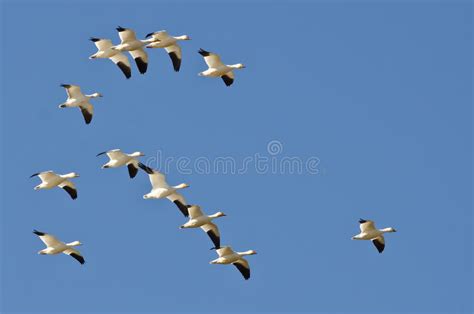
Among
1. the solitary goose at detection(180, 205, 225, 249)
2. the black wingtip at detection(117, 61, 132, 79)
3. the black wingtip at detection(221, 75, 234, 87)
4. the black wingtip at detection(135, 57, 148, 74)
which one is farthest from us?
the black wingtip at detection(117, 61, 132, 79)

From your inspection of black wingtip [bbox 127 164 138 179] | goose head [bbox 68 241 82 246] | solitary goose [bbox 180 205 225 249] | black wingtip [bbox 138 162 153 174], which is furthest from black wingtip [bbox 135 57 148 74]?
goose head [bbox 68 241 82 246]

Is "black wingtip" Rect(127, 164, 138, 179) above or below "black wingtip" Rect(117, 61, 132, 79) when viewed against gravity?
below

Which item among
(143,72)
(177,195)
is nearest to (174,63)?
(143,72)

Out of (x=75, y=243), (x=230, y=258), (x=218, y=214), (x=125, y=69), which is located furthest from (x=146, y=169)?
(x=125, y=69)

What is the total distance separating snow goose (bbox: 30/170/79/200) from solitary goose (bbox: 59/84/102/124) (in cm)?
139

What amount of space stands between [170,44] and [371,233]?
620cm

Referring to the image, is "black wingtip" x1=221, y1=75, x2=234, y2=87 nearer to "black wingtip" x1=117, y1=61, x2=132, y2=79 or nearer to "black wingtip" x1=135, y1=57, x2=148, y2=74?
"black wingtip" x1=135, y1=57, x2=148, y2=74

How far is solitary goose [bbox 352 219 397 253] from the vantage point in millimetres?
33719

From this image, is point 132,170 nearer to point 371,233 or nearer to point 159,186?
point 159,186

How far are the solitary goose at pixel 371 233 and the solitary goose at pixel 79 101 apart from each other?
6.67 meters

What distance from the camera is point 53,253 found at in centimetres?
3344

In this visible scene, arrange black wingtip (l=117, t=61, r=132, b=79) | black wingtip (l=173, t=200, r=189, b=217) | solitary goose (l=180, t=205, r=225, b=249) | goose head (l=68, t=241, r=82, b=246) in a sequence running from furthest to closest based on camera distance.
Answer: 1. black wingtip (l=117, t=61, r=132, b=79)
2. goose head (l=68, t=241, r=82, b=246)
3. black wingtip (l=173, t=200, r=189, b=217)
4. solitary goose (l=180, t=205, r=225, b=249)

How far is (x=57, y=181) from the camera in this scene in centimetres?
3409

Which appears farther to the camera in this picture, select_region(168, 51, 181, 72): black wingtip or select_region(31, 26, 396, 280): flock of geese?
select_region(168, 51, 181, 72): black wingtip
